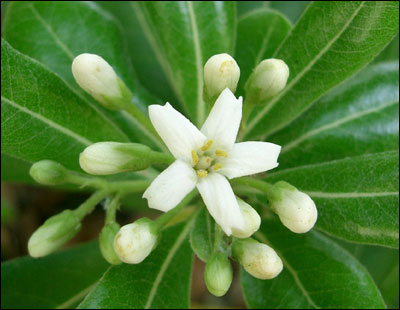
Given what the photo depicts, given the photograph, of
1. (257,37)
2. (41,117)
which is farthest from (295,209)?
(257,37)

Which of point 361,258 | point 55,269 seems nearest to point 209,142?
point 55,269

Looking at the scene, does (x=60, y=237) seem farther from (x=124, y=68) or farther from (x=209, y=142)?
(x=124, y=68)

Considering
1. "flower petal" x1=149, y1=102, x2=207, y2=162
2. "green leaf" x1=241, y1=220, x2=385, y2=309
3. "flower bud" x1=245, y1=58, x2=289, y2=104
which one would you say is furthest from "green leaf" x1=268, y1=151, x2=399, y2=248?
"flower petal" x1=149, y1=102, x2=207, y2=162

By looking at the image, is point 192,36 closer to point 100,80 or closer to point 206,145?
point 100,80

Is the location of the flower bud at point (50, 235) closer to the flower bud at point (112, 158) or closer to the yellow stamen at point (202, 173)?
the flower bud at point (112, 158)

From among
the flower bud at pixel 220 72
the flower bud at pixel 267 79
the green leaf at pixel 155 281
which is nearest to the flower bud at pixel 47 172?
the green leaf at pixel 155 281

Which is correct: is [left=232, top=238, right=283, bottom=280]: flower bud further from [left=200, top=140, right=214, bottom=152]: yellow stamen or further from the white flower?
[left=200, top=140, right=214, bottom=152]: yellow stamen
